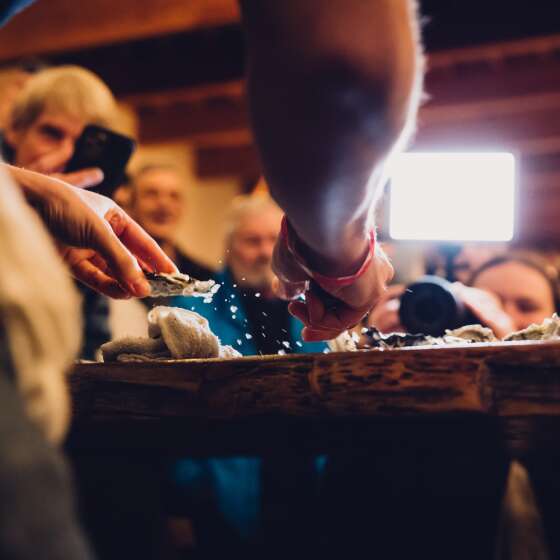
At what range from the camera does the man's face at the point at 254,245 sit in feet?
10.1

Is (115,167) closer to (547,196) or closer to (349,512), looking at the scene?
(349,512)

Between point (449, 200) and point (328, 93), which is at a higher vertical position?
point (449, 200)

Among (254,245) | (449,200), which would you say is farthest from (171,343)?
(254,245)

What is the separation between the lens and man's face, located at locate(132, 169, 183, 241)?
135 inches

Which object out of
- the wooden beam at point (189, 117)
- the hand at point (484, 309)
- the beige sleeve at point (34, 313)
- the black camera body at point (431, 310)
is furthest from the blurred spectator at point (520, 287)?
the wooden beam at point (189, 117)

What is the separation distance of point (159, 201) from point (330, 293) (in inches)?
105

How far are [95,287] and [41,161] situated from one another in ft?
3.56

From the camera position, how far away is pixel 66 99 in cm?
223

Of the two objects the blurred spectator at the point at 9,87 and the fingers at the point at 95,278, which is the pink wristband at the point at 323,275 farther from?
the blurred spectator at the point at 9,87

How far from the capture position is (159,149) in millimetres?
6164

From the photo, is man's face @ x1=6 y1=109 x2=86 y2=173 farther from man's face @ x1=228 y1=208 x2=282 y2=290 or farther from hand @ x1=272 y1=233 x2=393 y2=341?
hand @ x1=272 y1=233 x2=393 y2=341

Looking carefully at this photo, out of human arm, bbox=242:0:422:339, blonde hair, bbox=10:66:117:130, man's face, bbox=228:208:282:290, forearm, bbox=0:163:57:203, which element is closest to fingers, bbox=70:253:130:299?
forearm, bbox=0:163:57:203

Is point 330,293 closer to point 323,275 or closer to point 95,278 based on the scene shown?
point 323,275

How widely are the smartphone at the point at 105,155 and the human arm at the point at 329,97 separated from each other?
4.04 ft
